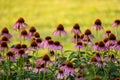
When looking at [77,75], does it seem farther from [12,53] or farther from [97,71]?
[12,53]

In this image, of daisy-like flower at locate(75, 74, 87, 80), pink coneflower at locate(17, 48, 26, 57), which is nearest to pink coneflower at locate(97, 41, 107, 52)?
daisy-like flower at locate(75, 74, 87, 80)

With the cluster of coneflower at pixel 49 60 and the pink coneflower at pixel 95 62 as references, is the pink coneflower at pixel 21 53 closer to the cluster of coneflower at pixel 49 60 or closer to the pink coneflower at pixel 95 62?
the cluster of coneflower at pixel 49 60

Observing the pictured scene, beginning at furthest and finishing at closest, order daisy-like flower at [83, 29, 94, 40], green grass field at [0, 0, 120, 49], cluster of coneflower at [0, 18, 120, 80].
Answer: green grass field at [0, 0, 120, 49], daisy-like flower at [83, 29, 94, 40], cluster of coneflower at [0, 18, 120, 80]

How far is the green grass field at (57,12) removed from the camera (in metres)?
19.0

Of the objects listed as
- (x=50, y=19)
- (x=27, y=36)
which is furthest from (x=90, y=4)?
(x=27, y=36)

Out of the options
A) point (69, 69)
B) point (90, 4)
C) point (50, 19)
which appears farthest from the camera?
point (90, 4)

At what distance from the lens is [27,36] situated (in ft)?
17.6

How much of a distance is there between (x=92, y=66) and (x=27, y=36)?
0.83 m

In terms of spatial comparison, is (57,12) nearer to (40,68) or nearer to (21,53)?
(21,53)

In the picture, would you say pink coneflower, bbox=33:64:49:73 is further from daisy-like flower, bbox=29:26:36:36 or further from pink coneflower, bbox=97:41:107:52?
daisy-like flower, bbox=29:26:36:36

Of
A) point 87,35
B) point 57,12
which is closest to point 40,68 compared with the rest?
point 87,35

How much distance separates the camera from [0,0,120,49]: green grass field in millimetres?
19016

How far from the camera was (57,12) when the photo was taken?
68.7 feet

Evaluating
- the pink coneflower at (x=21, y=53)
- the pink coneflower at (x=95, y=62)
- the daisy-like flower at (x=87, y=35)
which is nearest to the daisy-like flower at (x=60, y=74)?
the pink coneflower at (x=95, y=62)
